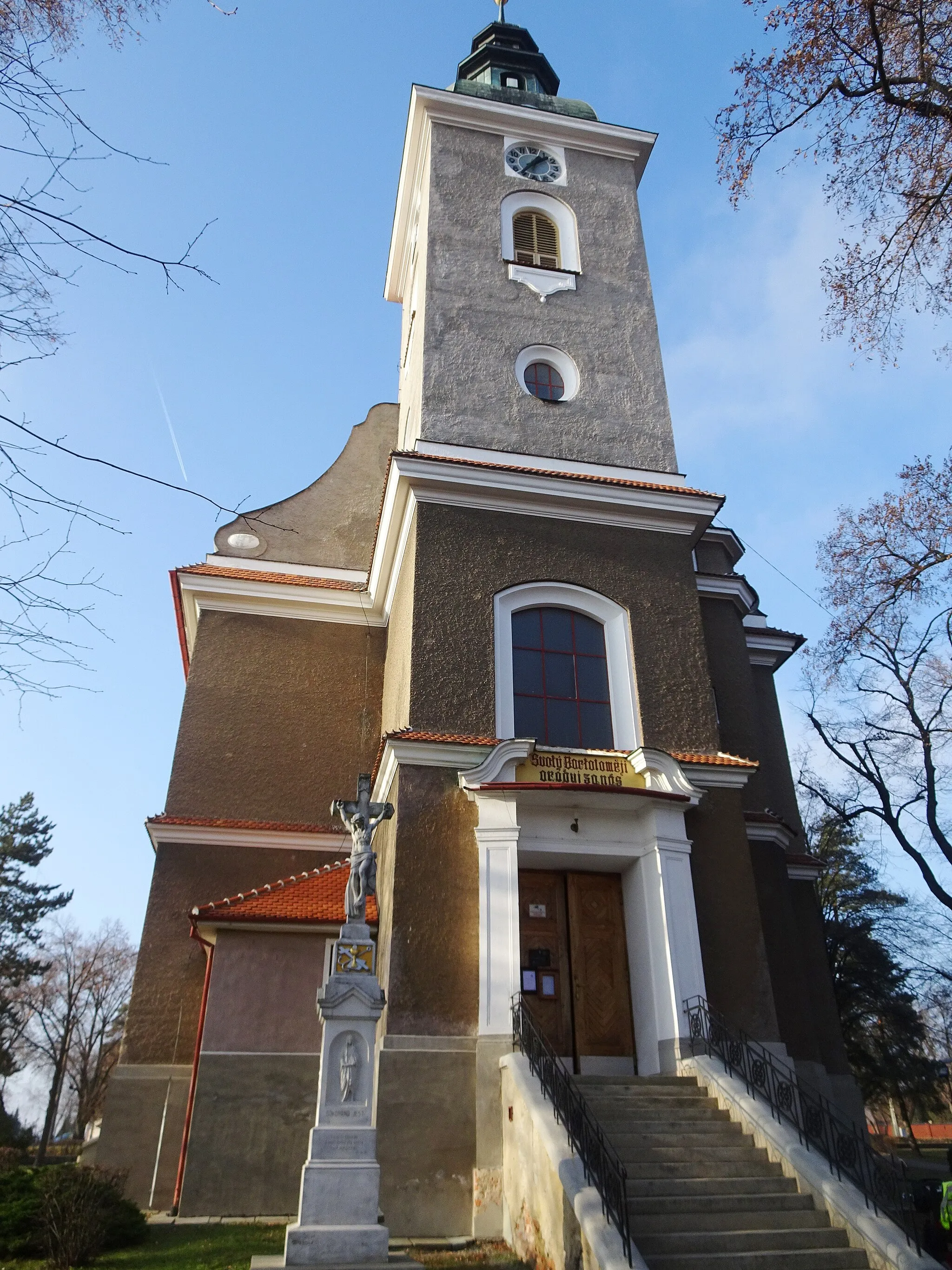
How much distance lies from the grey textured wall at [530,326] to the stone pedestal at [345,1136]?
9.30m

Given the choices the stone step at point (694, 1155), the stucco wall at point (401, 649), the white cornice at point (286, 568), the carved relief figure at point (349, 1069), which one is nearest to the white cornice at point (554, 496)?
the stucco wall at point (401, 649)

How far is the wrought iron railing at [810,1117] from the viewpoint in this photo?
8.09 meters

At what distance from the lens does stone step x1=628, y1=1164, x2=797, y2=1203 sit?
839cm

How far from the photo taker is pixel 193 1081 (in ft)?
42.6

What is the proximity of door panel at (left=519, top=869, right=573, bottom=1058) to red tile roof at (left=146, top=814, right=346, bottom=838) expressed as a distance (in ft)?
13.6

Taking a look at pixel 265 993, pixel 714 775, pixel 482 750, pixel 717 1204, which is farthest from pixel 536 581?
pixel 717 1204

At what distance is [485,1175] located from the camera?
10.3 m

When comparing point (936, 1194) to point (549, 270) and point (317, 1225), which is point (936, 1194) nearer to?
point (317, 1225)

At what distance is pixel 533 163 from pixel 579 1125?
59.6 feet

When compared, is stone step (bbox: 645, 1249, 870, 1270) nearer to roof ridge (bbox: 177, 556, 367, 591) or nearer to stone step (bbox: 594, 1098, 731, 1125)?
stone step (bbox: 594, 1098, 731, 1125)

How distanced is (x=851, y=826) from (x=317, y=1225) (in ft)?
79.3

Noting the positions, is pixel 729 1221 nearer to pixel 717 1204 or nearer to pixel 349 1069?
pixel 717 1204

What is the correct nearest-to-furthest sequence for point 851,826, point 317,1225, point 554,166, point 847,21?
point 847,21, point 317,1225, point 554,166, point 851,826

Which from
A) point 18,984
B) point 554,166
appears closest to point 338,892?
point 554,166
